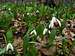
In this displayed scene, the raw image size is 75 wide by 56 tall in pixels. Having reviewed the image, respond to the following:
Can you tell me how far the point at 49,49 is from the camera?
6.73 ft

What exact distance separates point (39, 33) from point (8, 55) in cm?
49

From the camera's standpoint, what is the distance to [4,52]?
214cm

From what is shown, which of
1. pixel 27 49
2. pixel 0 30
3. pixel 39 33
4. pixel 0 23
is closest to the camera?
pixel 27 49

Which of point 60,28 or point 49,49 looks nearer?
point 49,49

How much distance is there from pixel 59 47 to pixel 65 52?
0.34 feet

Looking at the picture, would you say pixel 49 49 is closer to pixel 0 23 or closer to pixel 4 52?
pixel 4 52

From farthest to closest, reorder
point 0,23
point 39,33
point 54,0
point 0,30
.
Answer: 1. point 54,0
2. point 0,23
3. point 0,30
4. point 39,33

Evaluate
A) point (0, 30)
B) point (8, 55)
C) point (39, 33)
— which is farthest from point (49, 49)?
point (0, 30)

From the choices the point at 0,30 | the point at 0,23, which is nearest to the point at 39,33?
the point at 0,30

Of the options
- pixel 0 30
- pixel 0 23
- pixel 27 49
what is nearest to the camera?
pixel 27 49

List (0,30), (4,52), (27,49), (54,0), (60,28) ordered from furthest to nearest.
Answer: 1. (54,0)
2. (0,30)
3. (60,28)
4. (4,52)
5. (27,49)

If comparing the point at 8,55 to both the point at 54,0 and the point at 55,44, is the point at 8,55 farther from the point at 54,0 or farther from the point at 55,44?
the point at 54,0

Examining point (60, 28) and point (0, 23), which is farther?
point (0, 23)

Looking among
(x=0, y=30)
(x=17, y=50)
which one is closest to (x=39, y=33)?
(x=17, y=50)
